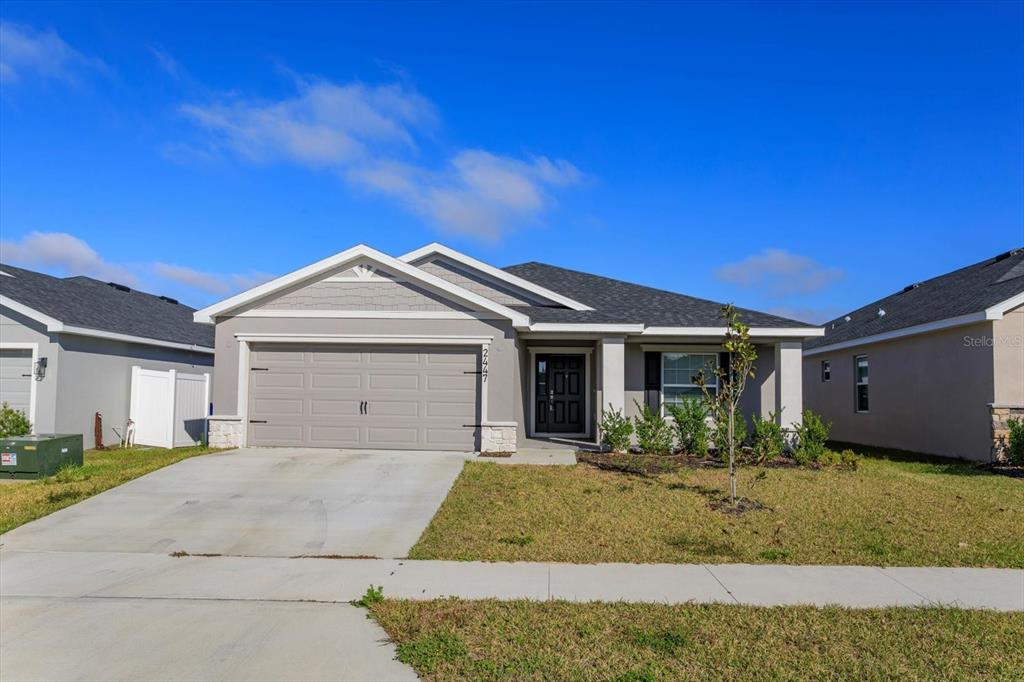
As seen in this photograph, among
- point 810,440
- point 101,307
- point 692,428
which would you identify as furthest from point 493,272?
point 101,307

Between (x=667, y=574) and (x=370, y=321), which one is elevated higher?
(x=370, y=321)

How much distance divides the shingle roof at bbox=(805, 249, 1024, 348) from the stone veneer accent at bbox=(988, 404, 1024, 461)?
2157mm

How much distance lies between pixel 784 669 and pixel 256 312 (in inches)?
470

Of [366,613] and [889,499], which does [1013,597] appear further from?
[366,613]

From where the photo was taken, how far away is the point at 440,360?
44.5 ft

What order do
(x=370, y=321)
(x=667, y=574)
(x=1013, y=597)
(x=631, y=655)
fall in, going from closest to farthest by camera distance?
(x=631, y=655)
(x=1013, y=597)
(x=667, y=574)
(x=370, y=321)

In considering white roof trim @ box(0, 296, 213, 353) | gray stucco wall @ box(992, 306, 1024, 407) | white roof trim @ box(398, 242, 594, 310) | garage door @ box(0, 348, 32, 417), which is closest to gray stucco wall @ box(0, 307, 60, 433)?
white roof trim @ box(0, 296, 213, 353)

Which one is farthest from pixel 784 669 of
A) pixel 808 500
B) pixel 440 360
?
pixel 440 360

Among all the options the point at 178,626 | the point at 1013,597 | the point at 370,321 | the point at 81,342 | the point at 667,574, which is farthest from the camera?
the point at 81,342

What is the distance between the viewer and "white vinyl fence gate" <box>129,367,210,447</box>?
15953 mm

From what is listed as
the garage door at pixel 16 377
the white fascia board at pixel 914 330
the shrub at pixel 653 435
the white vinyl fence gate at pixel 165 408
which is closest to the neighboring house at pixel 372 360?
the shrub at pixel 653 435

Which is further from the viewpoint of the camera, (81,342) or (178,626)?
(81,342)

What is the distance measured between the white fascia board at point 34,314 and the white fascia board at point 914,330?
19797 millimetres

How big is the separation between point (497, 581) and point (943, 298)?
16438 mm
